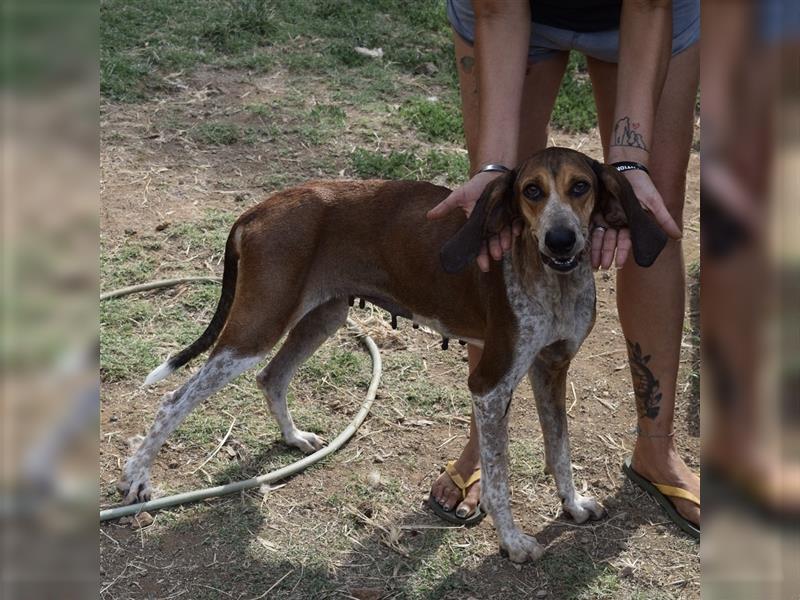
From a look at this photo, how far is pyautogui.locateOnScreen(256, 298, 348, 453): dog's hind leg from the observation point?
4.58m

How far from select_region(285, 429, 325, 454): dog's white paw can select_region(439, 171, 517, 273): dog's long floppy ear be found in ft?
5.16

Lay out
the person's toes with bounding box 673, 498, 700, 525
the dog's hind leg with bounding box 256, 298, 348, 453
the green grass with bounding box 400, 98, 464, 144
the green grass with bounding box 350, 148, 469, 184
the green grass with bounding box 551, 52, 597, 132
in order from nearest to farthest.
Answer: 1. the person's toes with bounding box 673, 498, 700, 525
2. the dog's hind leg with bounding box 256, 298, 348, 453
3. the green grass with bounding box 350, 148, 469, 184
4. the green grass with bounding box 400, 98, 464, 144
5. the green grass with bounding box 551, 52, 597, 132

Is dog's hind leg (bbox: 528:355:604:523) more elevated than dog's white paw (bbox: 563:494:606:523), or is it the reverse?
dog's hind leg (bbox: 528:355:604:523)

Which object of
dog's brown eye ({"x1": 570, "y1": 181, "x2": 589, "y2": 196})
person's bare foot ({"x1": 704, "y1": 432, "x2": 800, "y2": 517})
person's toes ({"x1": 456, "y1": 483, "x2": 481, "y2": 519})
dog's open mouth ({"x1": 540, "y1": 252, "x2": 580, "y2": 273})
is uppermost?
person's bare foot ({"x1": 704, "y1": 432, "x2": 800, "y2": 517})

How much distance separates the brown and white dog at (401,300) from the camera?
148 inches

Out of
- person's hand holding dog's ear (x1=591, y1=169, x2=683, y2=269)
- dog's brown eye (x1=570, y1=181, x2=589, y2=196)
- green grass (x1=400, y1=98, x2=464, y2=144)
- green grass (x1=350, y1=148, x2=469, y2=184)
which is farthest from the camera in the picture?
green grass (x1=400, y1=98, x2=464, y2=144)

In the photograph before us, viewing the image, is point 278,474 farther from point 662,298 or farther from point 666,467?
point 662,298

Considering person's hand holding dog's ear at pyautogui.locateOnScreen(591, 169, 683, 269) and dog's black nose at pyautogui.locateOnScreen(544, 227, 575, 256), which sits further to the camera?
person's hand holding dog's ear at pyautogui.locateOnScreen(591, 169, 683, 269)

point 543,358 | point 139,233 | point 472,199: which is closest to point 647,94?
point 472,199

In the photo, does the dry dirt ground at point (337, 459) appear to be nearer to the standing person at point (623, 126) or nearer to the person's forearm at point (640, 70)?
the standing person at point (623, 126)

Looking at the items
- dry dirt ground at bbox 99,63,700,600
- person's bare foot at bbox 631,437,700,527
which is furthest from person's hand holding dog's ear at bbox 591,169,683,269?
dry dirt ground at bbox 99,63,700,600

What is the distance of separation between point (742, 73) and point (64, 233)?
0.56m

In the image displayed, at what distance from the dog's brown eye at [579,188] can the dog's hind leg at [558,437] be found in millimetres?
984

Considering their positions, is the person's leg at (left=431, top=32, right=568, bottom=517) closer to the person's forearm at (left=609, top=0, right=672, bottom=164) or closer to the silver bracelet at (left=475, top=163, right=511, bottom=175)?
the silver bracelet at (left=475, top=163, right=511, bottom=175)
